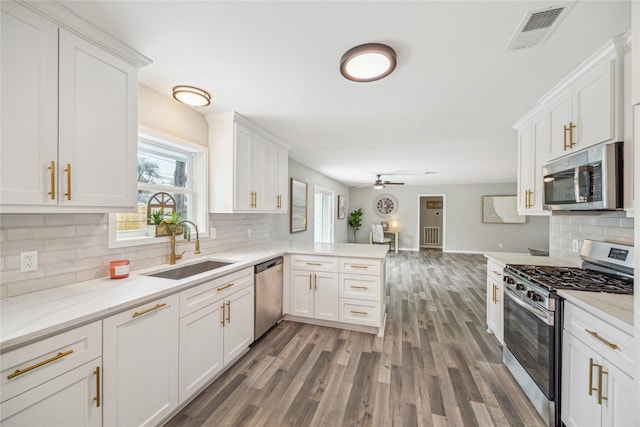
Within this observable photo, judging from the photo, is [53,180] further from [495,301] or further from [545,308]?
[495,301]

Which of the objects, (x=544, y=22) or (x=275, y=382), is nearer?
(x=544, y=22)

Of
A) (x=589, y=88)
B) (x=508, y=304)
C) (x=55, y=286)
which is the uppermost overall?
(x=589, y=88)

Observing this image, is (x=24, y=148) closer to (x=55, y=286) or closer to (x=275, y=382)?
(x=55, y=286)

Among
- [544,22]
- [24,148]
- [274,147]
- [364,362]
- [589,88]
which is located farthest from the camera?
[274,147]

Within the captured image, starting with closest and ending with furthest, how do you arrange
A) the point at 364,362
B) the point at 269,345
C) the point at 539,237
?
1. the point at 364,362
2. the point at 269,345
3. the point at 539,237

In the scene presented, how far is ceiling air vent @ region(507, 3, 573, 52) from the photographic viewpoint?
4.06ft

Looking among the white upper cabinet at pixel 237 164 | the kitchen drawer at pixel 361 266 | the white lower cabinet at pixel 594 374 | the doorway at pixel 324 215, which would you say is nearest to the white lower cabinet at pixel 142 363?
the white upper cabinet at pixel 237 164

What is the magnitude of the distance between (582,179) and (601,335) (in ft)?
3.22

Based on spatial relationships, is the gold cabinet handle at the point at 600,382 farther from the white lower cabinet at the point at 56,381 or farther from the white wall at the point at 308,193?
the white wall at the point at 308,193

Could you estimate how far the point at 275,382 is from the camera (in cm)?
200

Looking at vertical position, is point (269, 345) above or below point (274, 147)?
below

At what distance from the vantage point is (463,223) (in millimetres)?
8172

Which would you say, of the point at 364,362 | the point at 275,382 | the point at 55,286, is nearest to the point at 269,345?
the point at 275,382

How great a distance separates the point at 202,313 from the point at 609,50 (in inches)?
124
